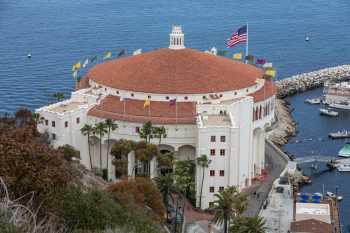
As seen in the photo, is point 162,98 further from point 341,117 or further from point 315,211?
point 341,117

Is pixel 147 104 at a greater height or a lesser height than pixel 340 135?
greater

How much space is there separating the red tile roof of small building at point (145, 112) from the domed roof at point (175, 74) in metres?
1.77

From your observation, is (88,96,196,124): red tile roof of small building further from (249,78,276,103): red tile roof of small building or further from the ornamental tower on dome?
the ornamental tower on dome

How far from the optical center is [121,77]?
316ft

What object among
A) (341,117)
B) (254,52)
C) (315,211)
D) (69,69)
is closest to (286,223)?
(315,211)

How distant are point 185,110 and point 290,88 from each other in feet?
209

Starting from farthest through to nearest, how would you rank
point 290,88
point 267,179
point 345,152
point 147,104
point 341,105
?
point 290,88 < point 341,105 < point 345,152 < point 267,179 < point 147,104

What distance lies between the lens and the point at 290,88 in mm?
150000

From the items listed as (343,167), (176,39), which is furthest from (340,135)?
(176,39)

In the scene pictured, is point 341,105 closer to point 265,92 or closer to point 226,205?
point 265,92

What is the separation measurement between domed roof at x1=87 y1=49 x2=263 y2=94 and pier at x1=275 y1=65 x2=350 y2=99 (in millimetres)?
47566

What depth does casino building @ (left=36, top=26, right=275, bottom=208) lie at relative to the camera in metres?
83.9

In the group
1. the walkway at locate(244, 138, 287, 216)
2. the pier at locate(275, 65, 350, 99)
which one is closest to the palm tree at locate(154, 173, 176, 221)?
the walkway at locate(244, 138, 287, 216)

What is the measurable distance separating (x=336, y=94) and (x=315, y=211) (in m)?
63.3
